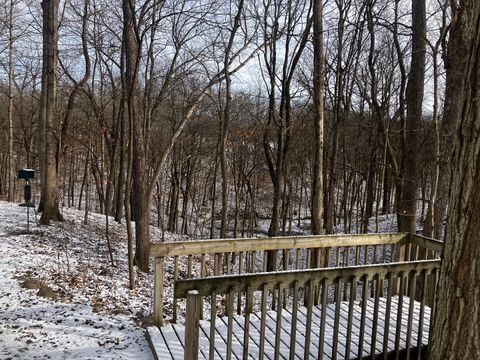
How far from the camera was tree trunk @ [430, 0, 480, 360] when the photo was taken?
5.38ft

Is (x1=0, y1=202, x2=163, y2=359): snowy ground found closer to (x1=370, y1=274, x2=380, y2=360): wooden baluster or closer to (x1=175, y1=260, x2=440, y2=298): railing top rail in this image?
(x1=175, y1=260, x2=440, y2=298): railing top rail

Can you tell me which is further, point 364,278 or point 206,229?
point 206,229

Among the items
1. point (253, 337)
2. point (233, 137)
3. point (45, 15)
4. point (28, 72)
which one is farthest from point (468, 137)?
point (28, 72)

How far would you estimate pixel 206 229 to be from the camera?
2431 centimetres

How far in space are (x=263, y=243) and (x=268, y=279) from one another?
1628mm

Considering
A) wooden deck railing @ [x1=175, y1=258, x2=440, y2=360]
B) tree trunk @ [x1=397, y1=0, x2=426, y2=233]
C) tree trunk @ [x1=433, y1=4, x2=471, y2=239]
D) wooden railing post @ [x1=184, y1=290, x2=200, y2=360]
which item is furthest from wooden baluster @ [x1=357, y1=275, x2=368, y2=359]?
tree trunk @ [x1=397, y1=0, x2=426, y2=233]

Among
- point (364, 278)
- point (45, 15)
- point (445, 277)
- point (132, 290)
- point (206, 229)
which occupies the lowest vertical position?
point (206, 229)

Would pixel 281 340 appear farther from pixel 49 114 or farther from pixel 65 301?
pixel 49 114

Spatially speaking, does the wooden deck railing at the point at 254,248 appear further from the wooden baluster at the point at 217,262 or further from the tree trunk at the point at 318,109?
the tree trunk at the point at 318,109

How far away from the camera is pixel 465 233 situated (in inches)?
66.7

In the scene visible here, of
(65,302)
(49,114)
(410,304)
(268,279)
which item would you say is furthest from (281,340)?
(49,114)

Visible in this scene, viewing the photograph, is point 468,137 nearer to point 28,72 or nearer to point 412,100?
point 412,100

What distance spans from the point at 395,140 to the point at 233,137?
8105mm

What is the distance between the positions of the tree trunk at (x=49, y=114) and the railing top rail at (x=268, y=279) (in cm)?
760
